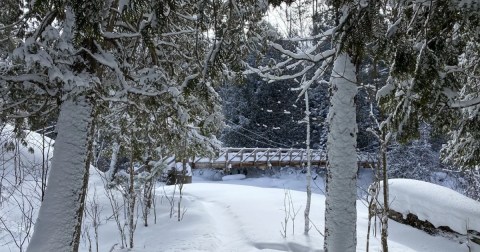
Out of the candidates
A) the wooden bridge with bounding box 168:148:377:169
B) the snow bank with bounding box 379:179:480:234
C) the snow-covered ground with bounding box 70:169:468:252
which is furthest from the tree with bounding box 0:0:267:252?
the wooden bridge with bounding box 168:148:377:169

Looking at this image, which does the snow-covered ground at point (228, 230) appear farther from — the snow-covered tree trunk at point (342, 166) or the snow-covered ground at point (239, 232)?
the snow-covered tree trunk at point (342, 166)

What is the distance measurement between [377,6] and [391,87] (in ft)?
5.29

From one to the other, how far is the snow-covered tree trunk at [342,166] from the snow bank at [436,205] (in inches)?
160

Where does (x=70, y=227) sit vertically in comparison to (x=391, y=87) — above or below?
below

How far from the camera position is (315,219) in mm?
7984

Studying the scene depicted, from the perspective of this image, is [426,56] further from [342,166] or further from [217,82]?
[217,82]

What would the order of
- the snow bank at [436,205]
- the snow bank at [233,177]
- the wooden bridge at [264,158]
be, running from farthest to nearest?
the snow bank at [233,177]
the wooden bridge at [264,158]
the snow bank at [436,205]

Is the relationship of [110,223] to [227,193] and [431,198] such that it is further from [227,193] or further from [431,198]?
[431,198]

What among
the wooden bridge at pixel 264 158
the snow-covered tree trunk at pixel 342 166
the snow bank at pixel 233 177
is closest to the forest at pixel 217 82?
→ the snow-covered tree trunk at pixel 342 166

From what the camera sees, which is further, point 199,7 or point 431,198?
point 431,198

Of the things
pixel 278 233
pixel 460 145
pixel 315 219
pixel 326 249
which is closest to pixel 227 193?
pixel 315 219

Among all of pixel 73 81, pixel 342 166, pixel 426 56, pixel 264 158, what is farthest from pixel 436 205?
pixel 264 158

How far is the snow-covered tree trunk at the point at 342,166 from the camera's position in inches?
138

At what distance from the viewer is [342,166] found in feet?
11.7
